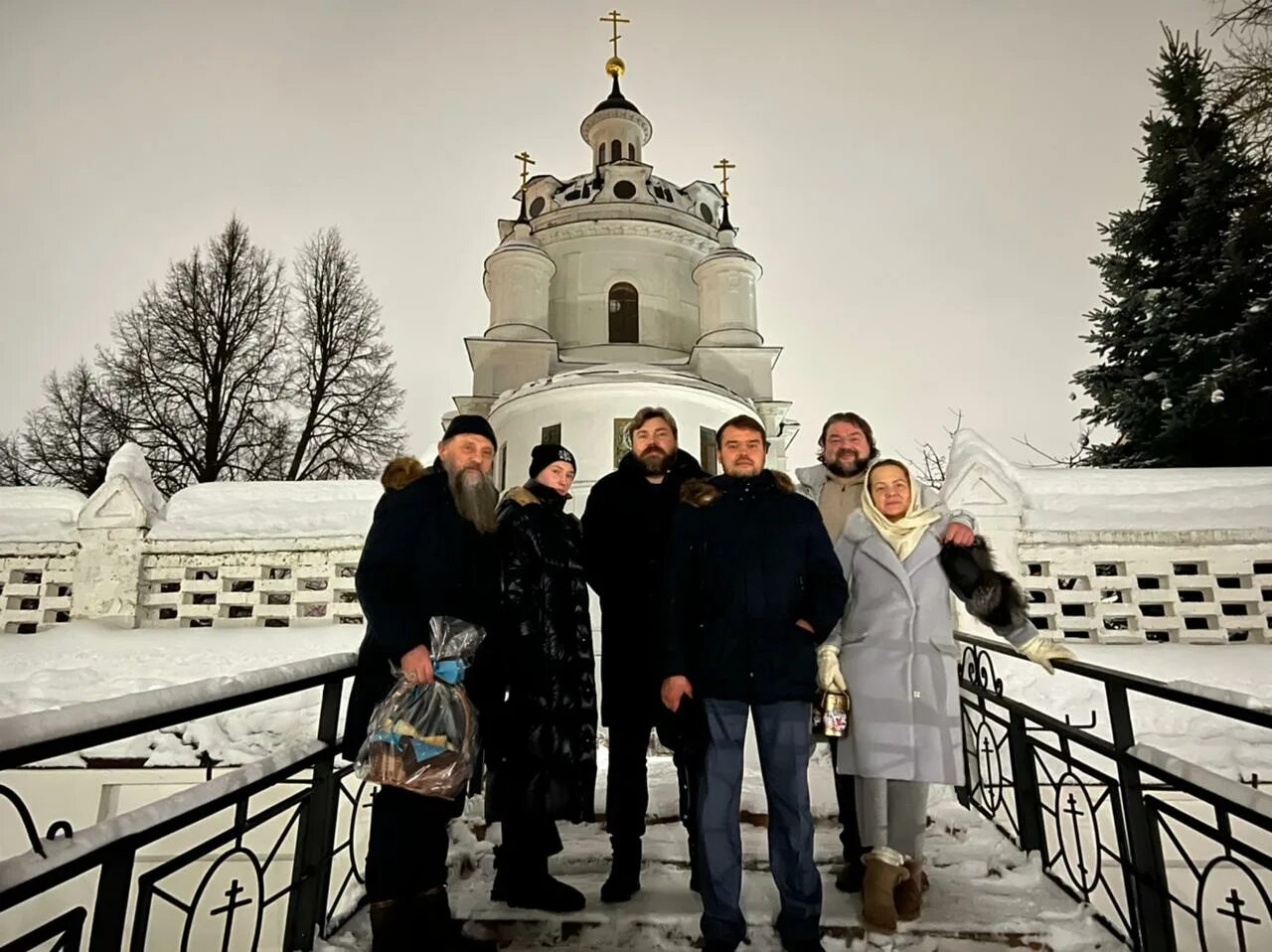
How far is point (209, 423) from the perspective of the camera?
58.7 feet

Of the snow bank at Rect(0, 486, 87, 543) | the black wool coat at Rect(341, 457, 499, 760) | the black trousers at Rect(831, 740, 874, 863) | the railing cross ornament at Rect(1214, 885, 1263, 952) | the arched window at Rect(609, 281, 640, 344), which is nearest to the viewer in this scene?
the railing cross ornament at Rect(1214, 885, 1263, 952)

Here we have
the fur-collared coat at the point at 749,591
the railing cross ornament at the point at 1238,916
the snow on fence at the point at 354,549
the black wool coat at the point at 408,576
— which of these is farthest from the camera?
the snow on fence at the point at 354,549

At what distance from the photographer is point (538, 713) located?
3.02 m

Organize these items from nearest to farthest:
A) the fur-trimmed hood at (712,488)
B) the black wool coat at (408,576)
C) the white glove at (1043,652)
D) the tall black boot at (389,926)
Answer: the tall black boot at (389,926) < the black wool coat at (408,576) < the fur-trimmed hood at (712,488) < the white glove at (1043,652)

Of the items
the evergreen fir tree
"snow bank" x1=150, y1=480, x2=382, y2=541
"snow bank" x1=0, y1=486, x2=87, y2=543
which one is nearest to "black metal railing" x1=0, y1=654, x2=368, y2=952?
"snow bank" x1=150, y1=480, x2=382, y2=541

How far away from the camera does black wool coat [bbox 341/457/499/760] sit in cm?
258

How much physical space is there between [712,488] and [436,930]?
6.51 ft

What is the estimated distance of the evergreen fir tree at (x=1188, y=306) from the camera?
11.3 metres

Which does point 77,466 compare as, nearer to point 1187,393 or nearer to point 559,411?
point 559,411

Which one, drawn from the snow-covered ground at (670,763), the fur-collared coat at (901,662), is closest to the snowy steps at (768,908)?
the snow-covered ground at (670,763)

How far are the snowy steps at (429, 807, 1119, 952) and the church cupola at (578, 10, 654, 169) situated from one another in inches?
975

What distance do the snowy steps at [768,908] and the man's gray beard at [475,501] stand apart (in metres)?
1.65

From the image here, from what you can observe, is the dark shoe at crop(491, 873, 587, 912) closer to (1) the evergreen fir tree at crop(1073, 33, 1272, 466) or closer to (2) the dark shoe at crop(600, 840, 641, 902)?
(2) the dark shoe at crop(600, 840, 641, 902)

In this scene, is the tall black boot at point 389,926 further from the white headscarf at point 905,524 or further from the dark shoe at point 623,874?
the white headscarf at point 905,524
